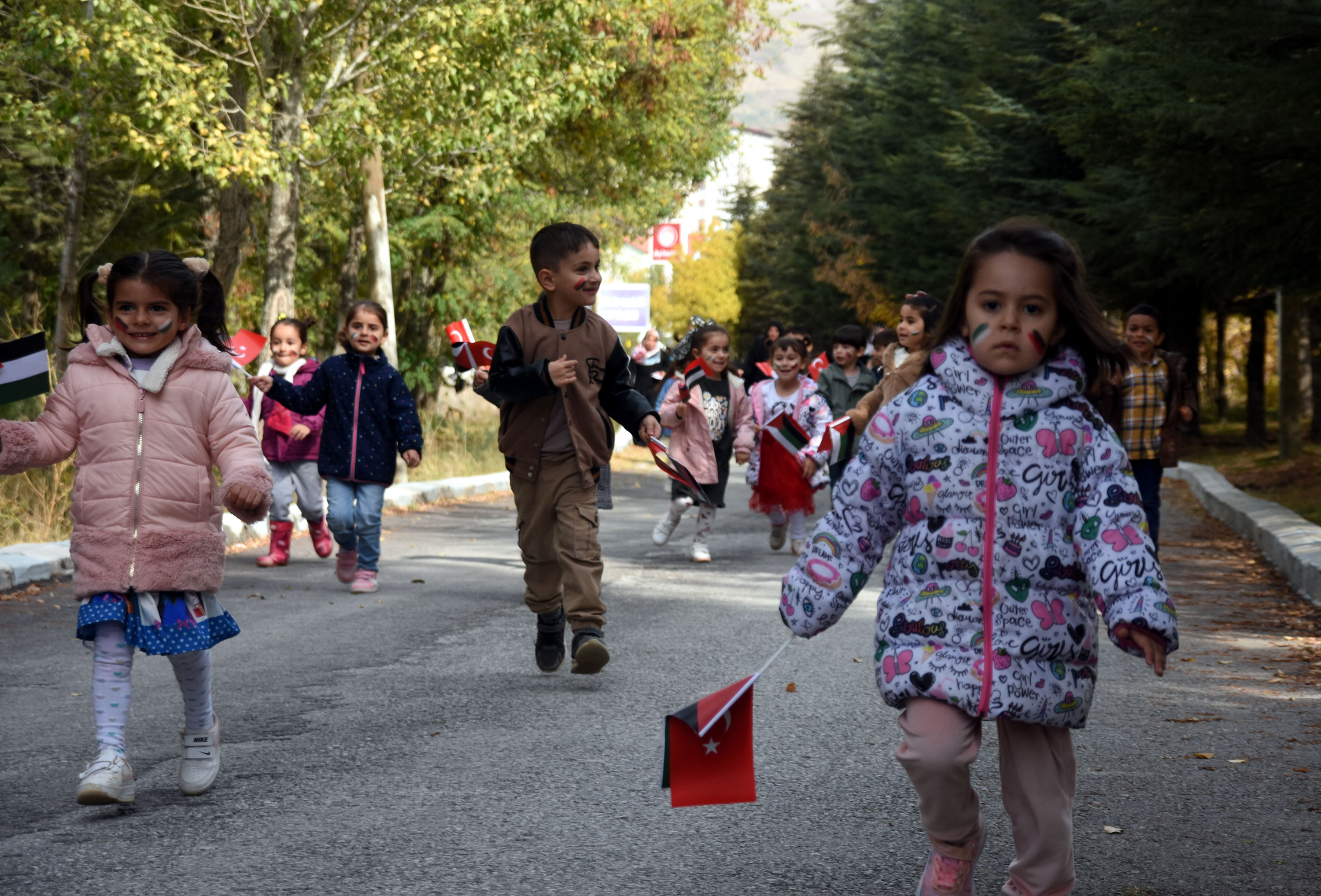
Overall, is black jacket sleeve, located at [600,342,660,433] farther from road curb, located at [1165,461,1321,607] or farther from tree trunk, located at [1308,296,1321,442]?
tree trunk, located at [1308,296,1321,442]

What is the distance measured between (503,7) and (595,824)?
12.0 m

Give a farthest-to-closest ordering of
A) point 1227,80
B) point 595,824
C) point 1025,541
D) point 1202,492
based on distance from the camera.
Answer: point 1202,492 → point 1227,80 → point 595,824 → point 1025,541

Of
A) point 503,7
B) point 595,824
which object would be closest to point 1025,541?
point 595,824

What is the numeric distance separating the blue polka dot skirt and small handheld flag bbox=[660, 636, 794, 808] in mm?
1854

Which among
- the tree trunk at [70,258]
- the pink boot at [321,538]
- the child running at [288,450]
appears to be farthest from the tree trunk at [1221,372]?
the child running at [288,450]

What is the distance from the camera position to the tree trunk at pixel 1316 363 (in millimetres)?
27641

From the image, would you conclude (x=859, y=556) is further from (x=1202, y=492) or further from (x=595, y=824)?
(x=1202, y=492)

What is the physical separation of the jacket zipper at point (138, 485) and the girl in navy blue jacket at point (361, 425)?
471 cm

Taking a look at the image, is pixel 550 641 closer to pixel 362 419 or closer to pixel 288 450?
pixel 362 419

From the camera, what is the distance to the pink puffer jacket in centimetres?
462

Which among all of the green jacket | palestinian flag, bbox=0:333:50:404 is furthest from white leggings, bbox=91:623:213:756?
the green jacket

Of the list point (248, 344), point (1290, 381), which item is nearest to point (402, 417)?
point (248, 344)

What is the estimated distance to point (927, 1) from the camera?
38.5m

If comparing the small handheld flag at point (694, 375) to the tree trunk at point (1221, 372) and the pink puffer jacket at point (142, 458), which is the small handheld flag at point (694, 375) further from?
the tree trunk at point (1221, 372)
